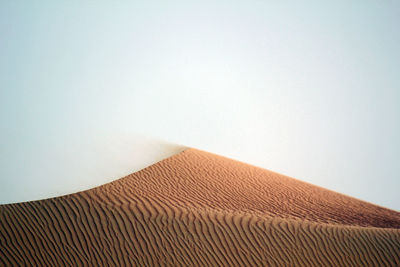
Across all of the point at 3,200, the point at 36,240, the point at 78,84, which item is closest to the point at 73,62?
the point at 78,84

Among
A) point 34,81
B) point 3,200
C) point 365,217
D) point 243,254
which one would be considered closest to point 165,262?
point 243,254

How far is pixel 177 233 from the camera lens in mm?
7586

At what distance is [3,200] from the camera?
11.9m

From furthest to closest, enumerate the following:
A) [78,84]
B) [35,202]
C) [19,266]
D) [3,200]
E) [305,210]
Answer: [78,84], [3,200], [305,210], [35,202], [19,266]

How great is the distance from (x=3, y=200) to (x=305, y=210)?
8.22 m

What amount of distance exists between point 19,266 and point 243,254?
12.0 ft

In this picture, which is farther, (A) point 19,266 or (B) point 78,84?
(B) point 78,84

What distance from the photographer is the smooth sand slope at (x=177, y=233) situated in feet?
23.2

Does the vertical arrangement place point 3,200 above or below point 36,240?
below

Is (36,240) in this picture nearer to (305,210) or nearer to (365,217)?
(305,210)

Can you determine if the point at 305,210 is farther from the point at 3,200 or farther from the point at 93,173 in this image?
the point at 3,200

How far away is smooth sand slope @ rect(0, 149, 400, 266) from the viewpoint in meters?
7.06

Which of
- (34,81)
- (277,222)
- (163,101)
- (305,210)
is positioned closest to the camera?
(277,222)

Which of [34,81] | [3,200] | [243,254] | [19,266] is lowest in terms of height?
[3,200]
